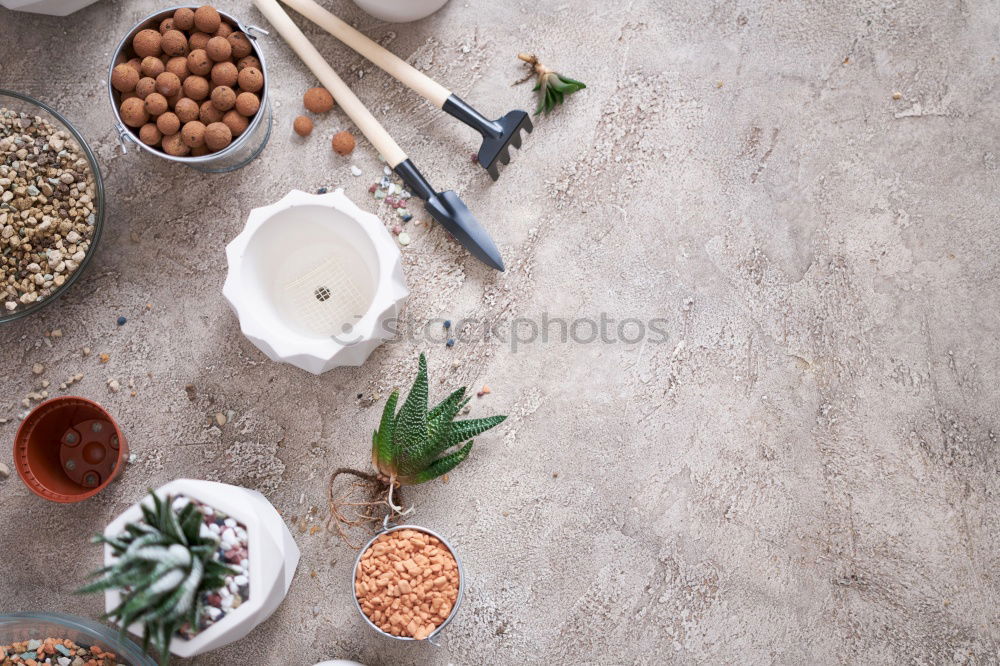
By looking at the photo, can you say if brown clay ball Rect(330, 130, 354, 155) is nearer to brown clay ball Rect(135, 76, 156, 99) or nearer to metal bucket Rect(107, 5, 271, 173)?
metal bucket Rect(107, 5, 271, 173)

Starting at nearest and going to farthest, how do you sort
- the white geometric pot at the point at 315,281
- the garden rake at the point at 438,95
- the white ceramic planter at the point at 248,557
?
the white ceramic planter at the point at 248,557 → the white geometric pot at the point at 315,281 → the garden rake at the point at 438,95

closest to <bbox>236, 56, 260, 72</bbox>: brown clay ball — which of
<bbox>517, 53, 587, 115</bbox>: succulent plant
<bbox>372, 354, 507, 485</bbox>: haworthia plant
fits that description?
<bbox>517, 53, 587, 115</bbox>: succulent plant

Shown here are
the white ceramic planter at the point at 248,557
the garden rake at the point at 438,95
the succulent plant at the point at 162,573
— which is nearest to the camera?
the succulent plant at the point at 162,573

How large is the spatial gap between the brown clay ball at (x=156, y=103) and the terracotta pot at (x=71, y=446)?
461 mm

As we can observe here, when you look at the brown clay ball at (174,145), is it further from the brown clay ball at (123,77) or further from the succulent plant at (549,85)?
the succulent plant at (549,85)

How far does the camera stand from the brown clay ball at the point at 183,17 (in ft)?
3.61

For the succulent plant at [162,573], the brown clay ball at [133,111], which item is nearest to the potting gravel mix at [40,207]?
the brown clay ball at [133,111]

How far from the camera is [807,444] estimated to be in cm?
120

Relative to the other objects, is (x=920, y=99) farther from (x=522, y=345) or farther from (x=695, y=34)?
(x=522, y=345)

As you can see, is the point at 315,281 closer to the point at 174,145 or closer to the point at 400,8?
the point at 174,145

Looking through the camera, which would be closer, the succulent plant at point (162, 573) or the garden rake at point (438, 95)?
the succulent plant at point (162, 573)

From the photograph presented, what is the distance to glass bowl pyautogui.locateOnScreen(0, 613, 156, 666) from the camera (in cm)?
109

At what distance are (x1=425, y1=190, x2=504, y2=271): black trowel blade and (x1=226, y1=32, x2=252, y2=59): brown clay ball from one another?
1.20ft

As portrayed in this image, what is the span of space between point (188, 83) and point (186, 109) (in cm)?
4
